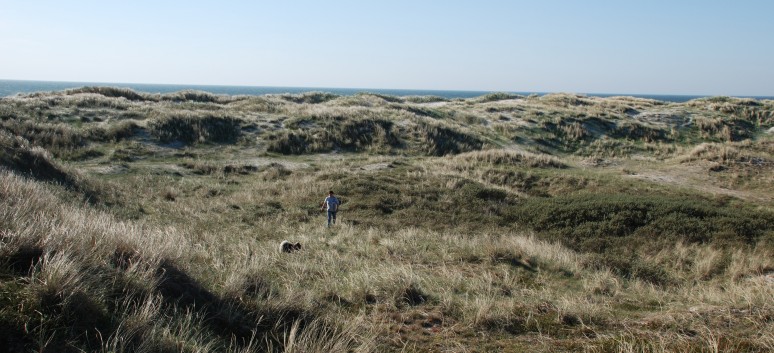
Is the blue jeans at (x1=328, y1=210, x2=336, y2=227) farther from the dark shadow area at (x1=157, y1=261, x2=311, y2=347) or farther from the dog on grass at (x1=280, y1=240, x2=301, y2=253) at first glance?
the dark shadow area at (x1=157, y1=261, x2=311, y2=347)

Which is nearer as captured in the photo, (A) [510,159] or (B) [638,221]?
(B) [638,221]

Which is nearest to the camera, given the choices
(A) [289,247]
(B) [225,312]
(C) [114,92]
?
(B) [225,312]

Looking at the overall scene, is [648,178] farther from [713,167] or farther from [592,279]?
[592,279]

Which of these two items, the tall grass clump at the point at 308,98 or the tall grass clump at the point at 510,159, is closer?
the tall grass clump at the point at 510,159

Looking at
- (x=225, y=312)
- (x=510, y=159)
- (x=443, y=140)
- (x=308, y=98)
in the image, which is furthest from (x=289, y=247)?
(x=308, y=98)

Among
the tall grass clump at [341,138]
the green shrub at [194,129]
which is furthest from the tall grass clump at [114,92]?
the tall grass clump at [341,138]

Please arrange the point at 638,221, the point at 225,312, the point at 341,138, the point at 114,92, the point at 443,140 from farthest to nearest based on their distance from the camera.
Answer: the point at 114,92 < the point at 443,140 < the point at 341,138 < the point at 638,221 < the point at 225,312

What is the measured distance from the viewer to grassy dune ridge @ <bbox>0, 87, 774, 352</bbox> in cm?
521

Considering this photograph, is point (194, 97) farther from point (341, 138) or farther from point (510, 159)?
point (510, 159)

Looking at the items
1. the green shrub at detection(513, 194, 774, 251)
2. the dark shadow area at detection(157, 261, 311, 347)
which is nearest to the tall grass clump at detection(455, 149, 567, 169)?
the green shrub at detection(513, 194, 774, 251)

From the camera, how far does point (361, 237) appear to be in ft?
47.2

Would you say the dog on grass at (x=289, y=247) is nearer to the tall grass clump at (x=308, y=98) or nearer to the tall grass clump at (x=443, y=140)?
→ the tall grass clump at (x=443, y=140)

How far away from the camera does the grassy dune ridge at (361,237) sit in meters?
5.21

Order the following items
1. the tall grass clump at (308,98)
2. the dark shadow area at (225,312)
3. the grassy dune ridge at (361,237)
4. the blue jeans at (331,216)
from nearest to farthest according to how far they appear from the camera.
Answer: the grassy dune ridge at (361,237) → the dark shadow area at (225,312) → the blue jeans at (331,216) → the tall grass clump at (308,98)
